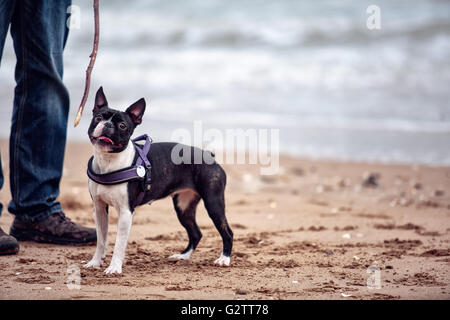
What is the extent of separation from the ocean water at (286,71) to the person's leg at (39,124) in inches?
222

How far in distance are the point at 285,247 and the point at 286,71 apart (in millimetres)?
11338

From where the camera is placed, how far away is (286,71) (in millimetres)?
15359

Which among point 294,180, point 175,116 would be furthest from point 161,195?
point 175,116

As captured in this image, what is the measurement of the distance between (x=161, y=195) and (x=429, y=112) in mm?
9229

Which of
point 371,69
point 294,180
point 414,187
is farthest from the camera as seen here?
point 371,69

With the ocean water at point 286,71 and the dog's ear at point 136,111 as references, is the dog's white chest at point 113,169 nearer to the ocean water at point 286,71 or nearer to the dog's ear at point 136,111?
the dog's ear at point 136,111

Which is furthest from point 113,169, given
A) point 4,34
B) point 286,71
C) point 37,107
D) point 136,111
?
point 286,71

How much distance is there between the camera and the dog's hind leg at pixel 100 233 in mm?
3732

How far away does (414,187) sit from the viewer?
7.12 m

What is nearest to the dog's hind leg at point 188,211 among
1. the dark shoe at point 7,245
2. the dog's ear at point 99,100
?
the dog's ear at point 99,100

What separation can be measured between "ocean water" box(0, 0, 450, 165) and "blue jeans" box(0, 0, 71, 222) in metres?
5.67

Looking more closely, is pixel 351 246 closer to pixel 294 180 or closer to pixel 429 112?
pixel 294 180

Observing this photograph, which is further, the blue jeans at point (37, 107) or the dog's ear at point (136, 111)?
the blue jeans at point (37, 107)

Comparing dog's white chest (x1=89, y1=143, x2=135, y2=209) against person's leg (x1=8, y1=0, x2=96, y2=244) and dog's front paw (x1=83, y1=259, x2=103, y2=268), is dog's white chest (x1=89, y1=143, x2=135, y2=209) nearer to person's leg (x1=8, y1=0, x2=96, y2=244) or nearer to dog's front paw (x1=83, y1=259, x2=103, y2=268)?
dog's front paw (x1=83, y1=259, x2=103, y2=268)
